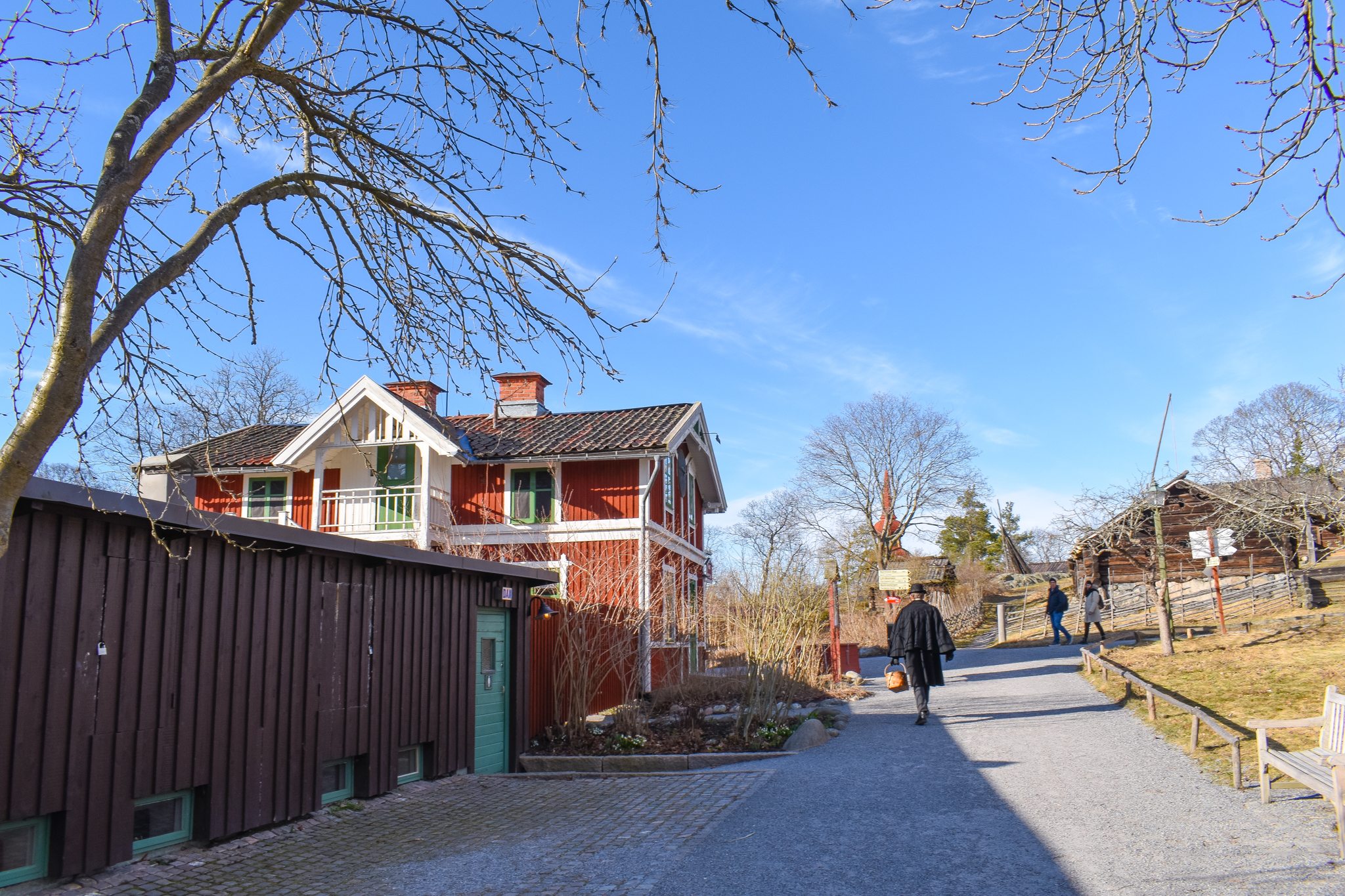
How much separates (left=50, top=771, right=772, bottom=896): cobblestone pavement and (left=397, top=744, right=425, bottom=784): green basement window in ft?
0.63

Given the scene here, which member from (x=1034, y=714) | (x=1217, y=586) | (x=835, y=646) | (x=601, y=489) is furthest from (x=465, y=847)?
(x=1217, y=586)

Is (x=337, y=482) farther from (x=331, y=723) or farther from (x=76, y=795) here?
(x=76, y=795)

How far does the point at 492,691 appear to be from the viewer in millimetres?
11789

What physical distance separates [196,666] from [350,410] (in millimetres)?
14380

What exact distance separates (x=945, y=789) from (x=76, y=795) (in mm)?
6815

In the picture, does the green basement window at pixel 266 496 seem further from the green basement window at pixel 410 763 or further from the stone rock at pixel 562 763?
the green basement window at pixel 410 763

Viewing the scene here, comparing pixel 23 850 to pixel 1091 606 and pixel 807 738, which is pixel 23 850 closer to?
pixel 807 738

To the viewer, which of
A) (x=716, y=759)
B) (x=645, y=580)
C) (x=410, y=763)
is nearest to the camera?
(x=410, y=763)

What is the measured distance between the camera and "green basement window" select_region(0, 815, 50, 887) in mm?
5633

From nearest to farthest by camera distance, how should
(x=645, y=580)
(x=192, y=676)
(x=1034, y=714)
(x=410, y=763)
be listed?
(x=192, y=676) → (x=410, y=763) → (x=1034, y=714) → (x=645, y=580)

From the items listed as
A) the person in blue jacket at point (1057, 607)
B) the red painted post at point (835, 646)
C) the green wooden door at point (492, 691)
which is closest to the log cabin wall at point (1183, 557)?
the person in blue jacket at point (1057, 607)

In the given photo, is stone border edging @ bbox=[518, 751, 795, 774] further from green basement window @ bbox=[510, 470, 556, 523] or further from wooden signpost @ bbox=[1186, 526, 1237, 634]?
wooden signpost @ bbox=[1186, 526, 1237, 634]

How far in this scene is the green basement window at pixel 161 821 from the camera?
6656 millimetres

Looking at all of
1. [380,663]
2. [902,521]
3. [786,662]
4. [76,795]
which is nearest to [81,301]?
[76,795]
